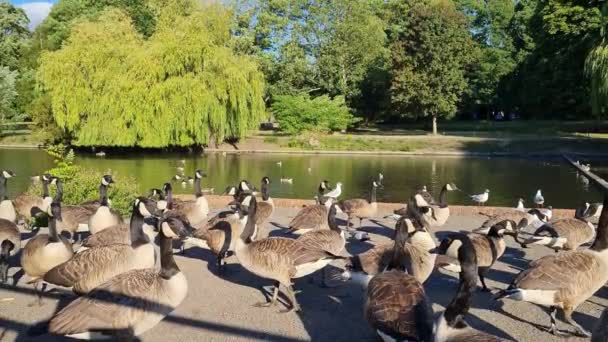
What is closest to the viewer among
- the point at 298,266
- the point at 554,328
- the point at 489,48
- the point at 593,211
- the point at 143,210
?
the point at 554,328

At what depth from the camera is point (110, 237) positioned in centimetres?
774

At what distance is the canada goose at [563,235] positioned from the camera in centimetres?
809

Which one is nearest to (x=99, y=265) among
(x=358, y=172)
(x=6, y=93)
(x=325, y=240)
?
(x=325, y=240)

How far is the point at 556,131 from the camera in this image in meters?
43.3

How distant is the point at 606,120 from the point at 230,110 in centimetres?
3510

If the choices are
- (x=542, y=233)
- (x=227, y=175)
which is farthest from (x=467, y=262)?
(x=227, y=175)

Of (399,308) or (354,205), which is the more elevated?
(399,308)

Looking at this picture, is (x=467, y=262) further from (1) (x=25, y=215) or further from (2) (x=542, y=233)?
(1) (x=25, y=215)

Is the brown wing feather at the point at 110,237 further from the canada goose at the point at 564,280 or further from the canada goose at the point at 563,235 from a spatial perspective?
the canada goose at the point at 563,235

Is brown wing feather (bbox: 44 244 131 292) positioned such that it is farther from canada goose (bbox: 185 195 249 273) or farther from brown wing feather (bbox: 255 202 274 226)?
brown wing feather (bbox: 255 202 274 226)

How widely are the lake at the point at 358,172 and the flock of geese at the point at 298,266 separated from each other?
1223 centimetres

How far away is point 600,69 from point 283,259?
2839cm

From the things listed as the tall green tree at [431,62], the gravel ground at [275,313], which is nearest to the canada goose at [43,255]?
the gravel ground at [275,313]

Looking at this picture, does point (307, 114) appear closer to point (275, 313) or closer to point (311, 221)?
point (311, 221)
